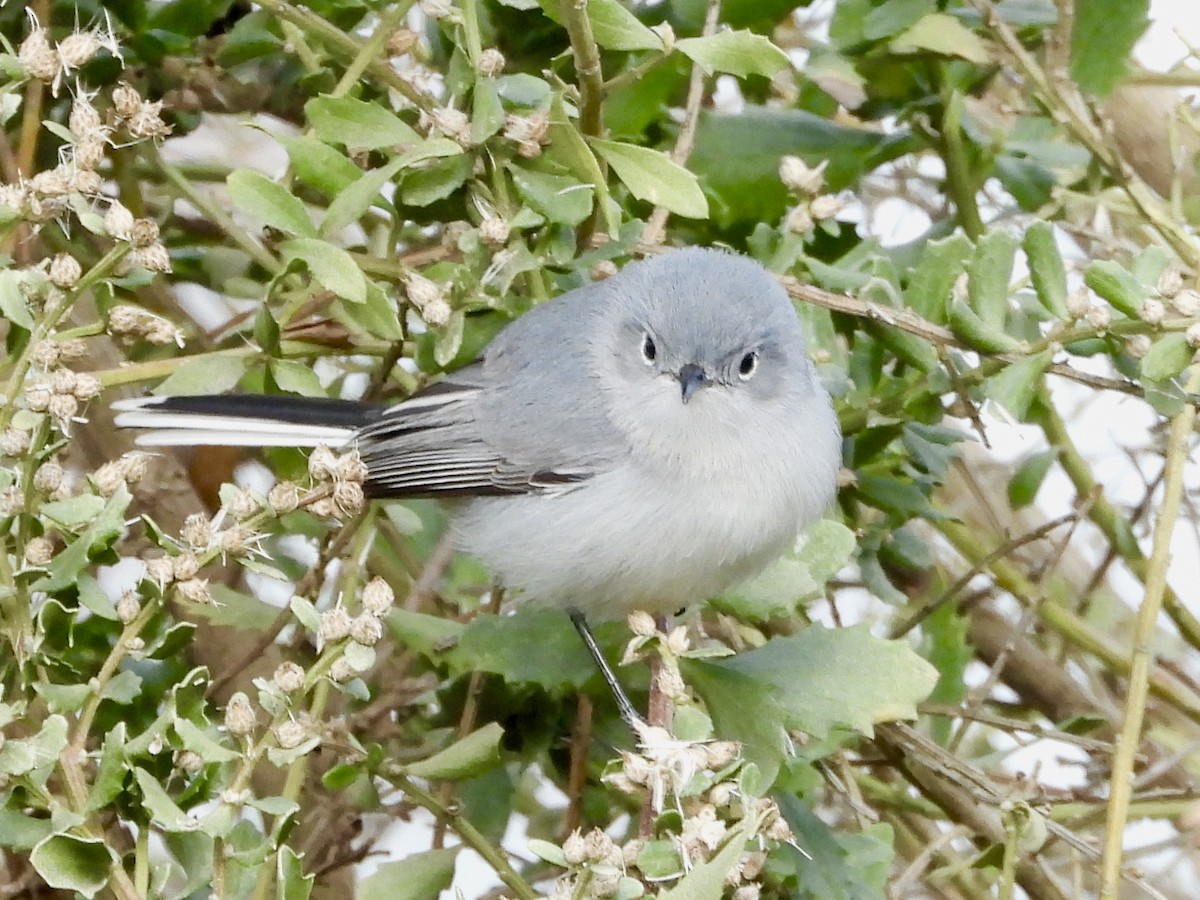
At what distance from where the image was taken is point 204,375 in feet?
4.76

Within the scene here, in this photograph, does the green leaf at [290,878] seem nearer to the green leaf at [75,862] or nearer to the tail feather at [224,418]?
the green leaf at [75,862]

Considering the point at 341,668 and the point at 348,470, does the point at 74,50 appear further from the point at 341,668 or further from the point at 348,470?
the point at 341,668

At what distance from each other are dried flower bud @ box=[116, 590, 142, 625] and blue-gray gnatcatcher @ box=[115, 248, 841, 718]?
584 mm

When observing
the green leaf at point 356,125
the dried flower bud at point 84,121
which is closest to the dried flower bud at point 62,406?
the dried flower bud at point 84,121

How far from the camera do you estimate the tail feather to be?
1.62 m

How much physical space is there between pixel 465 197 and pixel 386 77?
0.51 ft

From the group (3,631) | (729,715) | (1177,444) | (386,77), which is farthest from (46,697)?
(1177,444)

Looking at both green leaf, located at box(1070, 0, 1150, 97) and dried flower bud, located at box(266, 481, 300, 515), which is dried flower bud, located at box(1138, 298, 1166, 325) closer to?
green leaf, located at box(1070, 0, 1150, 97)

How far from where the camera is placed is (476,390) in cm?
184

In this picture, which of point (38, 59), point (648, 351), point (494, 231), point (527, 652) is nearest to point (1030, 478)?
point (648, 351)

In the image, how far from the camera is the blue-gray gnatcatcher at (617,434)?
1.67m

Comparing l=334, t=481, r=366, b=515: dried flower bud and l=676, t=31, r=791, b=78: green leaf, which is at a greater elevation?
l=676, t=31, r=791, b=78: green leaf

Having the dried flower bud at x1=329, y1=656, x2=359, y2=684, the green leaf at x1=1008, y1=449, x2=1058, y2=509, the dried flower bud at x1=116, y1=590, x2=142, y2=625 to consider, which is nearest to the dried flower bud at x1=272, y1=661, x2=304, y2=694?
the dried flower bud at x1=329, y1=656, x2=359, y2=684

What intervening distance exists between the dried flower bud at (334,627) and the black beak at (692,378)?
816mm
